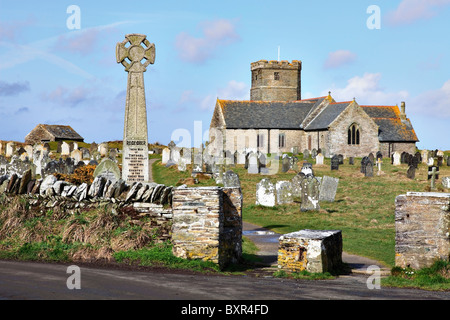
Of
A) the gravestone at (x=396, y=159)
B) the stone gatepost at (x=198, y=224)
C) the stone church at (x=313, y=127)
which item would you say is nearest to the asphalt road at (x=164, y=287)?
the stone gatepost at (x=198, y=224)

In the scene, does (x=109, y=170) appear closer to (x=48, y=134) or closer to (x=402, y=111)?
(x=48, y=134)

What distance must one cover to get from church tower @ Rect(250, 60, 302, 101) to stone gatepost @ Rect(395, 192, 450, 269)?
239ft

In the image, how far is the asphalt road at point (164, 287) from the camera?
812 centimetres

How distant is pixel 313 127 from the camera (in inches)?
2643

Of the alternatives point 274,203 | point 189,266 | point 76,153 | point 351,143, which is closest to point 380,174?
point 274,203

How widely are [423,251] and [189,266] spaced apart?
4823mm

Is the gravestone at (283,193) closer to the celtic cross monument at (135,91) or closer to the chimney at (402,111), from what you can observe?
the celtic cross monument at (135,91)

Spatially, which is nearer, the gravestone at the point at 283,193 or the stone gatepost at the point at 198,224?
the stone gatepost at the point at 198,224

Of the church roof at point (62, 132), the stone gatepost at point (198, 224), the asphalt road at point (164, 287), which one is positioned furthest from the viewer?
the church roof at point (62, 132)

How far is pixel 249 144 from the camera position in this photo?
69375 mm

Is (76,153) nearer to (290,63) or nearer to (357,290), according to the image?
(357,290)

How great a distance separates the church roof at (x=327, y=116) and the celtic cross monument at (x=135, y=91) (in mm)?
43993

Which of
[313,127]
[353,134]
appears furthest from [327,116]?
[353,134]

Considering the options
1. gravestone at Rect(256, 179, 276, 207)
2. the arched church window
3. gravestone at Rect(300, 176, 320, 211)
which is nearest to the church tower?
the arched church window
